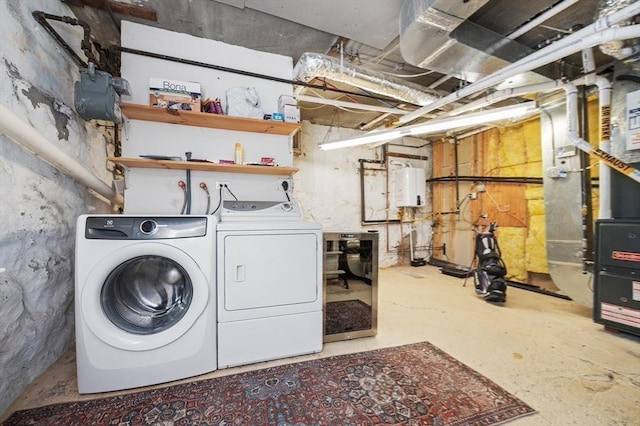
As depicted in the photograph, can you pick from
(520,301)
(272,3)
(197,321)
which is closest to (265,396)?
(197,321)

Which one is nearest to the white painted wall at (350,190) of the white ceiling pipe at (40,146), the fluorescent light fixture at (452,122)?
the fluorescent light fixture at (452,122)

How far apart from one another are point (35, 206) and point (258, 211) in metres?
1.22

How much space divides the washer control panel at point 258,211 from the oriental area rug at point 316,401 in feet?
3.15

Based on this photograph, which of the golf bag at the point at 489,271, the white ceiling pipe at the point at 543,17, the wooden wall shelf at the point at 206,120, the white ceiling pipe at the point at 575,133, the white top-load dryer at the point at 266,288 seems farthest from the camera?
the golf bag at the point at 489,271

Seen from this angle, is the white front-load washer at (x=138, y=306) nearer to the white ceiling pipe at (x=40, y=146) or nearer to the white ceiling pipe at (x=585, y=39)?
the white ceiling pipe at (x=40, y=146)

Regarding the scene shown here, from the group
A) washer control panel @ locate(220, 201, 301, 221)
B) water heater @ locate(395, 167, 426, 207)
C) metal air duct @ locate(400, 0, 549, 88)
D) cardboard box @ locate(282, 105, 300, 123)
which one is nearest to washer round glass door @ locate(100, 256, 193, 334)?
washer control panel @ locate(220, 201, 301, 221)

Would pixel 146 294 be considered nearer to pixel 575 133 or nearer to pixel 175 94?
pixel 175 94

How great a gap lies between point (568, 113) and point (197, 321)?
3557 millimetres

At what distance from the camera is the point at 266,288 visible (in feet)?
5.51

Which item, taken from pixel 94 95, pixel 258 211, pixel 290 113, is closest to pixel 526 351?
pixel 258 211

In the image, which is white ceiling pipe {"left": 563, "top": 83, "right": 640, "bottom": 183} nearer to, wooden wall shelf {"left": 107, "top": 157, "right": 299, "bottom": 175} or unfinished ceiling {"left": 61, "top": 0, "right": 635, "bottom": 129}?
unfinished ceiling {"left": 61, "top": 0, "right": 635, "bottom": 129}

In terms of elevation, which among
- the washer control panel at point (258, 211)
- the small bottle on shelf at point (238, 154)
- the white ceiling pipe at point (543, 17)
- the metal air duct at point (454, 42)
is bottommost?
the washer control panel at point (258, 211)

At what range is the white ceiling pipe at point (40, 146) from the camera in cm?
120

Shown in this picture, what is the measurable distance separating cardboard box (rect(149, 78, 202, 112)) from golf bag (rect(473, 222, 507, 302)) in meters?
3.32
